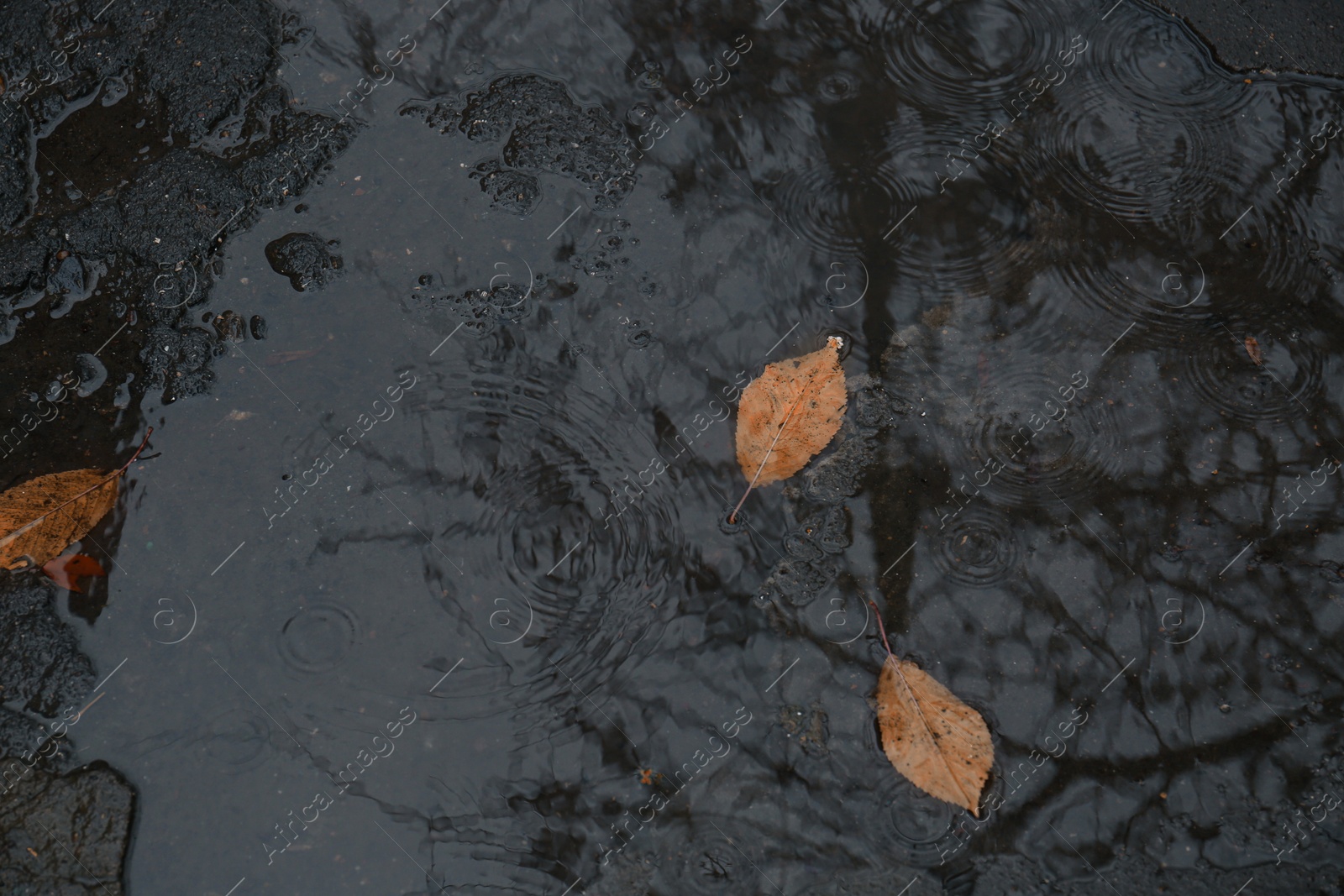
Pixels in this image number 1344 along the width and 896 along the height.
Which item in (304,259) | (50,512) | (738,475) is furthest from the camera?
(304,259)

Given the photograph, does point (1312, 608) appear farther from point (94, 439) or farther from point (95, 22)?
point (95, 22)

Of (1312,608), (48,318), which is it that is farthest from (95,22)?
(1312,608)

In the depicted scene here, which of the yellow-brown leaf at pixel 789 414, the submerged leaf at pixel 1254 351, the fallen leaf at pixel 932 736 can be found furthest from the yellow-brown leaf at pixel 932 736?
the submerged leaf at pixel 1254 351

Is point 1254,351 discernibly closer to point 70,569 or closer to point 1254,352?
point 1254,352

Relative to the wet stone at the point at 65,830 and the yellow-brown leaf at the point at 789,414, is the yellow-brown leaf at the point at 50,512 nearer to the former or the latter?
the wet stone at the point at 65,830

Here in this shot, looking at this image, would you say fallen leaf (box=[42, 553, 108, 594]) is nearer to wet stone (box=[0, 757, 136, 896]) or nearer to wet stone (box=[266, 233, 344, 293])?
wet stone (box=[0, 757, 136, 896])

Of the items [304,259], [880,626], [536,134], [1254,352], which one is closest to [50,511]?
[304,259]

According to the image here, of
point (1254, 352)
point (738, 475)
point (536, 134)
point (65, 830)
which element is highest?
point (536, 134)
